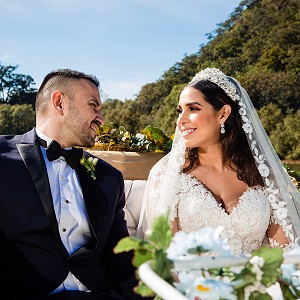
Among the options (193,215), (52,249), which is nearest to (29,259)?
(52,249)

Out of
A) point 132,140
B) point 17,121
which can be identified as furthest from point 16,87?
point 132,140

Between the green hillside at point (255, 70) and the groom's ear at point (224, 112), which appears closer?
the groom's ear at point (224, 112)

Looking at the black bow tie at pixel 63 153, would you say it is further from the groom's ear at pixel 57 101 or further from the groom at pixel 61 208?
the groom's ear at pixel 57 101

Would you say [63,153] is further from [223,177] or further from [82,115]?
[223,177]

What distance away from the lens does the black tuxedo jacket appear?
202 cm

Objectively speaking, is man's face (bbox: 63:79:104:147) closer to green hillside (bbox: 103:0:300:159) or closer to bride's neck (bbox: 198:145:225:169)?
bride's neck (bbox: 198:145:225:169)

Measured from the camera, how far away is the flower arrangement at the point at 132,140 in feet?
10.7

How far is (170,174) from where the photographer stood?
2.82 metres

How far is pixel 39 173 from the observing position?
2135mm

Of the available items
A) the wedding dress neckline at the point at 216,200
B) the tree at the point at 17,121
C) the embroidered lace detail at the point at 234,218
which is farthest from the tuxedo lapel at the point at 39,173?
the tree at the point at 17,121

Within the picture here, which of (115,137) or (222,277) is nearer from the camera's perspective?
(222,277)

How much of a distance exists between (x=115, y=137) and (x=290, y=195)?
124cm

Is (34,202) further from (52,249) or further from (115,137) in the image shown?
(115,137)

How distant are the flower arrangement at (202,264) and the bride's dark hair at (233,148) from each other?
6.72 feet
